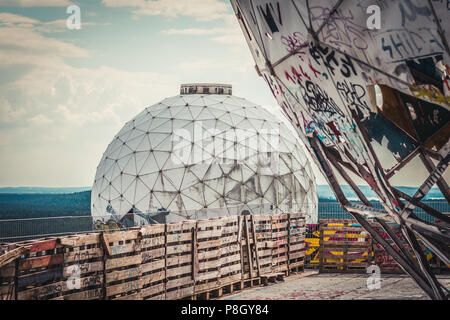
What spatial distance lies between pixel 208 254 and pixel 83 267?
4582mm

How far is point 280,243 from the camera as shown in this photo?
1869 cm

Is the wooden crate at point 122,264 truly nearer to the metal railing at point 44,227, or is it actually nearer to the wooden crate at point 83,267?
the wooden crate at point 83,267

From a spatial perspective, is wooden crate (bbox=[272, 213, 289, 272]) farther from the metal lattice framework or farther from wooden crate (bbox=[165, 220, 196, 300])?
the metal lattice framework

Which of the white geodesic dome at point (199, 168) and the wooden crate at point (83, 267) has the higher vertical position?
the white geodesic dome at point (199, 168)

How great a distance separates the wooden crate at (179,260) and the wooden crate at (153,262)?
0.63ft

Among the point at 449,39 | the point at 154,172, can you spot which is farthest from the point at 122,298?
the point at 154,172

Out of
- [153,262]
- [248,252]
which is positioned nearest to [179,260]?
[153,262]

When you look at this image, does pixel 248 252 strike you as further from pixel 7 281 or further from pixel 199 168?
pixel 199 168

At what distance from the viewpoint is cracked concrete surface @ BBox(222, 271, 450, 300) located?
15.2 m

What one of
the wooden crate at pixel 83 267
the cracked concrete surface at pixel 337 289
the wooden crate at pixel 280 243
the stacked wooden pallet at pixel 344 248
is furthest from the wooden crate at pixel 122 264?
the stacked wooden pallet at pixel 344 248

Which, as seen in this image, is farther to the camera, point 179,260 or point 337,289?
point 337,289

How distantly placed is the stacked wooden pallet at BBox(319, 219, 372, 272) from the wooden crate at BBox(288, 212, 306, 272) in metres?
0.64

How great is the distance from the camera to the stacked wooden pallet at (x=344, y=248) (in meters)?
19.2

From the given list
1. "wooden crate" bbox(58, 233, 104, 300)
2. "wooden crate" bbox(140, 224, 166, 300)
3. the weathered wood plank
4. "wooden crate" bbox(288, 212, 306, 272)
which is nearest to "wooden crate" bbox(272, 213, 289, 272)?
"wooden crate" bbox(288, 212, 306, 272)
